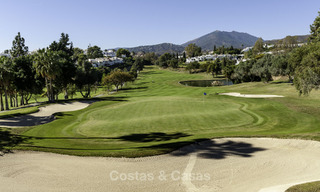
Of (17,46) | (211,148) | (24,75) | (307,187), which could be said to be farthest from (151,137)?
(17,46)

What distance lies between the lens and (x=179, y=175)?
1202 cm

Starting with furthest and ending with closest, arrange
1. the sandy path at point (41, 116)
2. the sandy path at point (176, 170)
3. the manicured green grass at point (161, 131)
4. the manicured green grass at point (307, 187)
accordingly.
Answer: the sandy path at point (41, 116)
the manicured green grass at point (161, 131)
the sandy path at point (176, 170)
the manicured green grass at point (307, 187)

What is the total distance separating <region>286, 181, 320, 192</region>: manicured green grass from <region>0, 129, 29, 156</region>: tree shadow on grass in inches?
739

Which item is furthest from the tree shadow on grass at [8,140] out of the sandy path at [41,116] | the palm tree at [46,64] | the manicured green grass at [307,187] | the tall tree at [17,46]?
the tall tree at [17,46]

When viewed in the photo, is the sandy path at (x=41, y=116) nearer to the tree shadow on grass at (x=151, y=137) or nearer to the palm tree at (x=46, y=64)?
the palm tree at (x=46, y=64)

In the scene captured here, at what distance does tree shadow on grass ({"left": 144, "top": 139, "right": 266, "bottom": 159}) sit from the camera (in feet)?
48.4

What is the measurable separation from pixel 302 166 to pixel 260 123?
39.9 ft

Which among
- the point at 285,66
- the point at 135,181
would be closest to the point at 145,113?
the point at 135,181

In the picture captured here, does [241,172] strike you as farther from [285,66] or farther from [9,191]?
[285,66]

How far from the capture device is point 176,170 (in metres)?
12.6

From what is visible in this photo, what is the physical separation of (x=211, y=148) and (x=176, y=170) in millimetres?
4477

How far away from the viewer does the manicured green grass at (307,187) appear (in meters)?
10.2

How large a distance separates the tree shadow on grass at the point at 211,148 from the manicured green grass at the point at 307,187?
3979 mm

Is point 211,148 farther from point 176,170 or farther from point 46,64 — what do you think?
point 46,64
